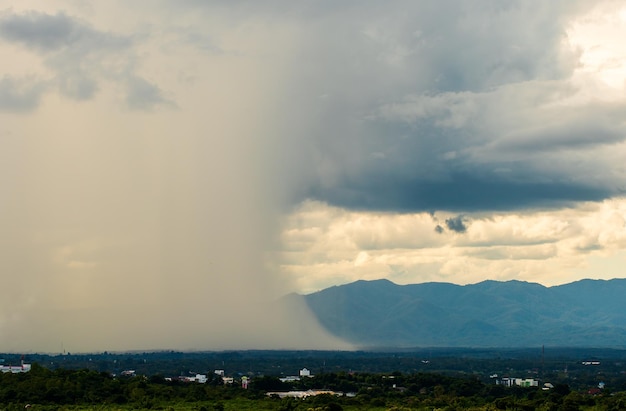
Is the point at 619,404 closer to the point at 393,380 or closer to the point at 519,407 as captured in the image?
the point at 519,407

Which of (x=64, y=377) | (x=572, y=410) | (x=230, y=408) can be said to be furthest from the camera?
(x=64, y=377)

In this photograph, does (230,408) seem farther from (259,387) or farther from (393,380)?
(393,380)

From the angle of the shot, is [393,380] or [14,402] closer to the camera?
[14,402]

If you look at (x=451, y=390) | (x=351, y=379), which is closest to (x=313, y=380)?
(x=351, y=379)

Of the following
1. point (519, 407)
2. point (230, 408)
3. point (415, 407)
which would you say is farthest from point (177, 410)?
point (519, 407)

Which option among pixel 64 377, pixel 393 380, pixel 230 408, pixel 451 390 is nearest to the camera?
pixel 230 408

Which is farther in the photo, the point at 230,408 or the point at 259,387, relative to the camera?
the point at 259,387

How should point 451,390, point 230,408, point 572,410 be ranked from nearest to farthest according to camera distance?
1. point 572,410
2. point 230,408
3. point 451,390

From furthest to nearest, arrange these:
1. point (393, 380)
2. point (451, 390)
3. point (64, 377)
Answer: point (393, 380) < point (451, 390) < point (64, 377)
